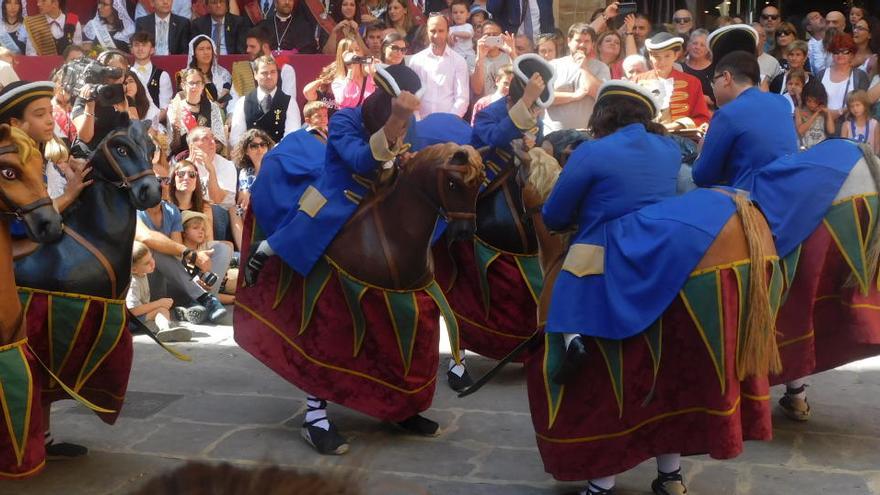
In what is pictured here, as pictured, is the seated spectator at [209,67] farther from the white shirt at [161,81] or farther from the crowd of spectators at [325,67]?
the white shirt at [161,81]

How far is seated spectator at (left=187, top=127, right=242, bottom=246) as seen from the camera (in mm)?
10023

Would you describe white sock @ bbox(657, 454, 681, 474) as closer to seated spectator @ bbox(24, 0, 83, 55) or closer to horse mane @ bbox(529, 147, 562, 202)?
horse mane @ bbox(529, 147, 562, 202)

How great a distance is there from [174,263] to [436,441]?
3.74 metres

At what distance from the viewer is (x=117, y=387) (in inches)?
214

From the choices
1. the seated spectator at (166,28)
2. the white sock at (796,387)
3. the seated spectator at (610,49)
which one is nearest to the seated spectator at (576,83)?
the seated spectator at (610,49)

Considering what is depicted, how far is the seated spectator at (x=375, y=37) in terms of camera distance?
11117 mm

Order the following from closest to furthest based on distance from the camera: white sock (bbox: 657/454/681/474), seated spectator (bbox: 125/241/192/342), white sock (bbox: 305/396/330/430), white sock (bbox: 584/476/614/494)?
white sock (bbox: 584/476/614/494) → white sock (bbox: 657/454/681/474) → white sock (bbox: 305/396/330/430) → seated spectator (bbox: 125/241/192/342)

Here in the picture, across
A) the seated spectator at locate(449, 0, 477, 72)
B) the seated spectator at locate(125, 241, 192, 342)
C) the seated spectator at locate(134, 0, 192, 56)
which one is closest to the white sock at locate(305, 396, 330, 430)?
the seated spectator at locate(125, 241, 192, 342)

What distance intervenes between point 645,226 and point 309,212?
1725 mm

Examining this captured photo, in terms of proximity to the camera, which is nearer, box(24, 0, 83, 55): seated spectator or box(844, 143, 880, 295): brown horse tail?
box(844, 143, 880, 295): brown horse tail

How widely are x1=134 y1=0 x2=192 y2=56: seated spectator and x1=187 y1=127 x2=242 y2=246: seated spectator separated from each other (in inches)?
77.6

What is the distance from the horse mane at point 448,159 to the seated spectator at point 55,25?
739 centimetres

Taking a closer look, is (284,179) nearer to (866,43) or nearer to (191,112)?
(191,112)

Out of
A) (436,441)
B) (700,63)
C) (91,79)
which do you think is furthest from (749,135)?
(700,63)
